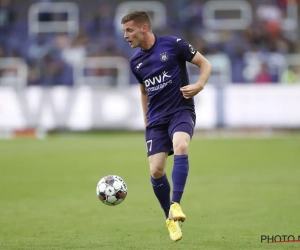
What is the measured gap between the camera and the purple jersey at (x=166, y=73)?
8.15m

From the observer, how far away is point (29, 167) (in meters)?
15.9

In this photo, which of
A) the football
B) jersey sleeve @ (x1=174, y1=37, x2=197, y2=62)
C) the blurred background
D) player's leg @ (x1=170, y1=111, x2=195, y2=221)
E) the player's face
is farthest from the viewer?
the blurred background

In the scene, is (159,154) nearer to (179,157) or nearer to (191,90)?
(179,157)

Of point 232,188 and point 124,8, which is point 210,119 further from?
point 232,188

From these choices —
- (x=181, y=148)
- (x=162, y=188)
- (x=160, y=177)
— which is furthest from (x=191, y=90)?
(x=162, y=188)

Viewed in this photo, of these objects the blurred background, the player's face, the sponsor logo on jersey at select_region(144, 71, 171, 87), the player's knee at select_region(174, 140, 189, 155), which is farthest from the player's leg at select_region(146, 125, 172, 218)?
the blurred background

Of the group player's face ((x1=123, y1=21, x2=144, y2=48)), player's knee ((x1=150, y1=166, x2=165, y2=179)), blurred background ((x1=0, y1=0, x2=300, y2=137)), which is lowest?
→ blurred background ((x1=0, y1=0, x2=300, y2=137))

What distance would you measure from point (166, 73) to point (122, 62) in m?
18.7

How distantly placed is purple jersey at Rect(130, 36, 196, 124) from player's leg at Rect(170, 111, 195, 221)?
0.68 feet

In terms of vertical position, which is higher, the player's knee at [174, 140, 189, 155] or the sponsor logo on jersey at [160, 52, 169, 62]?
the sponsor logo on jersey at [160, 52, 169, 62]

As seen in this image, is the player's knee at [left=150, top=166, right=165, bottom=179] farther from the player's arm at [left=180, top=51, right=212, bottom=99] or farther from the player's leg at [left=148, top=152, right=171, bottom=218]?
the player's arm at [left=180, top=51, right=212, bottom=99]

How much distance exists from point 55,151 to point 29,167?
3314mm

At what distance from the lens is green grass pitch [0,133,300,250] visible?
7.94 metres

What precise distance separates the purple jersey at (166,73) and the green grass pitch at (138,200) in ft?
4.44
